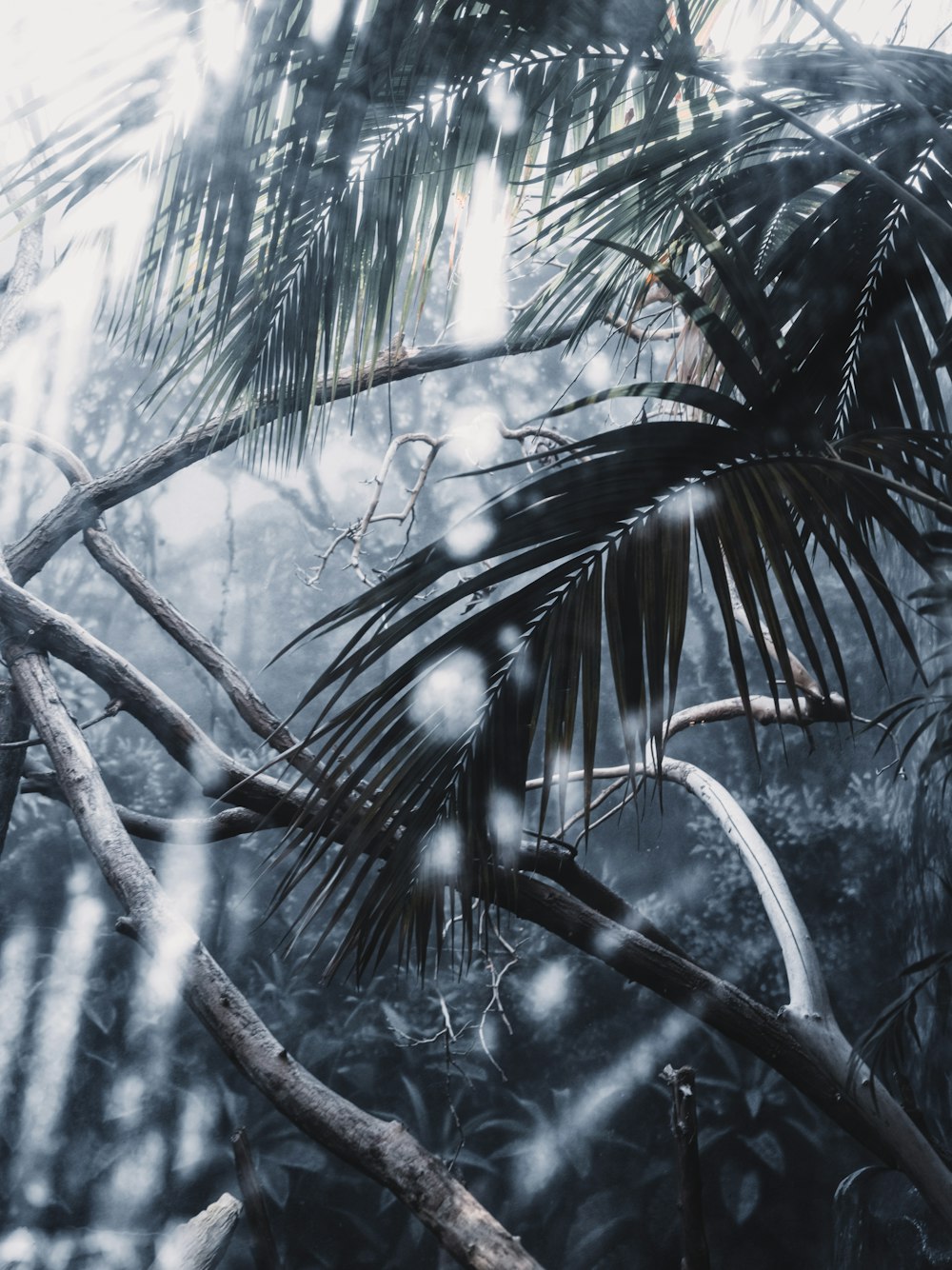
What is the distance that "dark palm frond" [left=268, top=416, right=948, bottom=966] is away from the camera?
0.77 m

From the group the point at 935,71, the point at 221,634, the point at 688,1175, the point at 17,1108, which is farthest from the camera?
the point at 221,634

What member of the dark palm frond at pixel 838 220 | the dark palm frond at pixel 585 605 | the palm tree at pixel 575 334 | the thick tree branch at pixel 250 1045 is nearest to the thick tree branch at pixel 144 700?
the thick tree branch at pixel 250 1045

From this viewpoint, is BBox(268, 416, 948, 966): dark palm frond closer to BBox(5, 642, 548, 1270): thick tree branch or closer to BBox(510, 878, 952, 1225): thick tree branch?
BBox(5, 642, 548, 1270): thick tree branch

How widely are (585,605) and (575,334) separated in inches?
28.7

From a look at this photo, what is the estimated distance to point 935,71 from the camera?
3.35 feet

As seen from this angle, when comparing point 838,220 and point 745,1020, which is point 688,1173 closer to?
point 745,1020

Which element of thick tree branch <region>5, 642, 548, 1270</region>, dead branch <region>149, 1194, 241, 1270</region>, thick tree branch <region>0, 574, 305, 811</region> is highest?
thick tree branch <region>0, 574, 305, 811</region>

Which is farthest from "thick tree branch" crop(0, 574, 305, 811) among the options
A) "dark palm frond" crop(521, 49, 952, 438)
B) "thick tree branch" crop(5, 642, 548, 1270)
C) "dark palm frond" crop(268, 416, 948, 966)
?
"dark palm frond" crop(521, 49, 952, 438)

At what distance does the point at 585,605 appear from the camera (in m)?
0.82

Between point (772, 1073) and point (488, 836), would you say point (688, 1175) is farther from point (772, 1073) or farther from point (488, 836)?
point (772, 1073)

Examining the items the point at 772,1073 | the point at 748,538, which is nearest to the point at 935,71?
the point at 748,538

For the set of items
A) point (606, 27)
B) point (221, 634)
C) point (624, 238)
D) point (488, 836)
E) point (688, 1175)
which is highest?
point (221, 634)

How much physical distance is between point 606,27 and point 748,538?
53 centimetres

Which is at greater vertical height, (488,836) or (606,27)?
(606,27)
